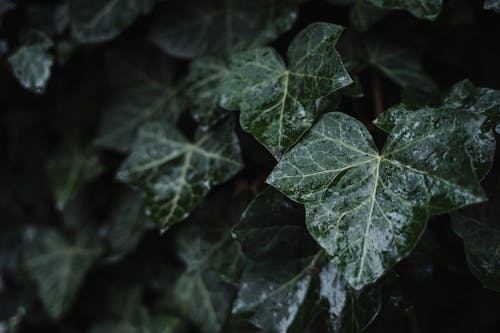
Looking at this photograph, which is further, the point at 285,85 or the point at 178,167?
the point at 178,167

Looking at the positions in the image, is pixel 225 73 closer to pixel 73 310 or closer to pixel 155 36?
pixel 155 36

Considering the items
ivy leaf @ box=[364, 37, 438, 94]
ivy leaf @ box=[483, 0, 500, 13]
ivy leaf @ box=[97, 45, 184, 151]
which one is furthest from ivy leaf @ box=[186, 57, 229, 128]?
ivy leaf @ box=[483, 0, 500, 13]

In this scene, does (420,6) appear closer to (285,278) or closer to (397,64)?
(397,64)

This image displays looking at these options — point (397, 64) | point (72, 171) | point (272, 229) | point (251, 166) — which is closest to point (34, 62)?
point (72, 171)

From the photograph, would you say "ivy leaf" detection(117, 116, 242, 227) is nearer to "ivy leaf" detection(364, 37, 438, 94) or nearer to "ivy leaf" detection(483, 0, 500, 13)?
"ivy leaf" detection(364, 37, 438, 94)

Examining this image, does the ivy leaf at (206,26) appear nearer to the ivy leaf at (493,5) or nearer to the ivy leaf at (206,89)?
the ivy leaf at (206,89)

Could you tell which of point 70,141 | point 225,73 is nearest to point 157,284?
point 70,141
